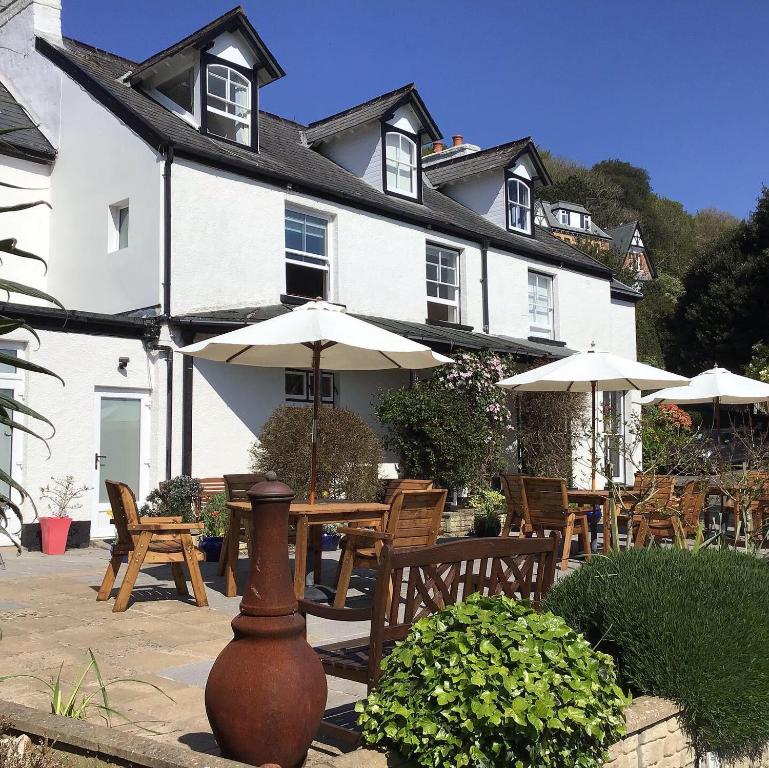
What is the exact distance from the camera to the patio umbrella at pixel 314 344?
287 inches

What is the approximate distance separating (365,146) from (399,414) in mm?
5869

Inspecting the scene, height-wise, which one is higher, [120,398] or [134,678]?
[120,398]

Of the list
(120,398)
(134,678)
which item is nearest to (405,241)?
(120,398)

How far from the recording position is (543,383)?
37.8 ft

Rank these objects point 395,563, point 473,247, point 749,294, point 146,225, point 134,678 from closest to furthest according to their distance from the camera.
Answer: point 395,563, point 134,678, point 146,225, point 473,247, point 749,294

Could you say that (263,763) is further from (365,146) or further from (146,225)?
(365,146)

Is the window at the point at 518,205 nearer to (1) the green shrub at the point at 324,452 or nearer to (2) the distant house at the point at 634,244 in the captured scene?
(1) the green shrub at the point at 324,452

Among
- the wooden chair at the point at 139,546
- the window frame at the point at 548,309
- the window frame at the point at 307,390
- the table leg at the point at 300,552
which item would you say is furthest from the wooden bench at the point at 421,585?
the window frame at the point at 548,309

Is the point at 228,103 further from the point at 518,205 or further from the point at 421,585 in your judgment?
the point at 421,585

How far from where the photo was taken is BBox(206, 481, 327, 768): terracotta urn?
2875 millimetres

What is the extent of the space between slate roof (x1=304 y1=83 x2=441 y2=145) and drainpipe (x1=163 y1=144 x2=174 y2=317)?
534cm

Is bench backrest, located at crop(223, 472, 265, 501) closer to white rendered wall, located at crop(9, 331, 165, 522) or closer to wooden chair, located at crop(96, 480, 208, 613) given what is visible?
wooden chair, located at crop(96, 480, 208, 613)

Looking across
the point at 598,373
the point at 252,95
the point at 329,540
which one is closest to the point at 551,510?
the point at 598,373

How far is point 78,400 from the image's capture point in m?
11.4
